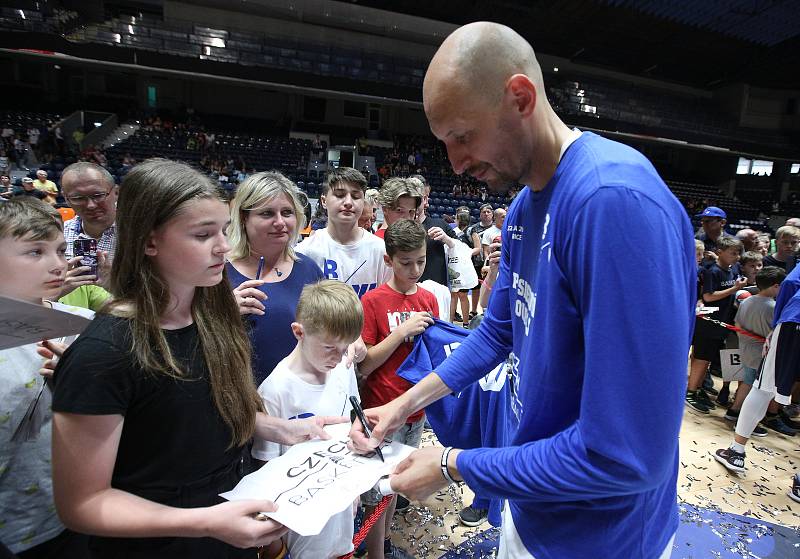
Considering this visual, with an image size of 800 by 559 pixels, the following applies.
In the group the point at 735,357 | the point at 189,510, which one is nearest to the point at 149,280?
the point at 189,510

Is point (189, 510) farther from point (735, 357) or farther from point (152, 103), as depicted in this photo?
point (152, 103)

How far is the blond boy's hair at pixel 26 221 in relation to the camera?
147 cm

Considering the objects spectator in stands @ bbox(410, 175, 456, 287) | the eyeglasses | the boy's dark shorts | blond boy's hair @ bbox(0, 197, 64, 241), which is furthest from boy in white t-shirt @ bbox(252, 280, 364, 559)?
the boy's dark shorts

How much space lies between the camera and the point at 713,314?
16.9 feet

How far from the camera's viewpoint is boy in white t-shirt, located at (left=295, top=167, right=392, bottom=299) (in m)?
2.83

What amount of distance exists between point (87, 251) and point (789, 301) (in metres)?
4.59

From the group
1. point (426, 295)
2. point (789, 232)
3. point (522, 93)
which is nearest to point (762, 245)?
point (789, 232)

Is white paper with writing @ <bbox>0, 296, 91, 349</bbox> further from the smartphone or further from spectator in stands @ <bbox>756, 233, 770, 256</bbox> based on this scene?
spectator in stands @ <bbox>756, 233, 770, 256</bbox>

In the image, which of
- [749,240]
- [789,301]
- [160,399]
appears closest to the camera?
[160,399]

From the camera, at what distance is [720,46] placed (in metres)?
19.3

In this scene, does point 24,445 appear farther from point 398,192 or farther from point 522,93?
point 398,192

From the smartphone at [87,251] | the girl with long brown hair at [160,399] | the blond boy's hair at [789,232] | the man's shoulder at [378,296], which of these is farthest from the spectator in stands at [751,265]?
the smartphone at [87,251]

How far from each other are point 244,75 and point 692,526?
17822 millimetres

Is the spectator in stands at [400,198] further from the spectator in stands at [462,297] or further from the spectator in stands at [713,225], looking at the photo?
the spectator in stands at [713,225]
